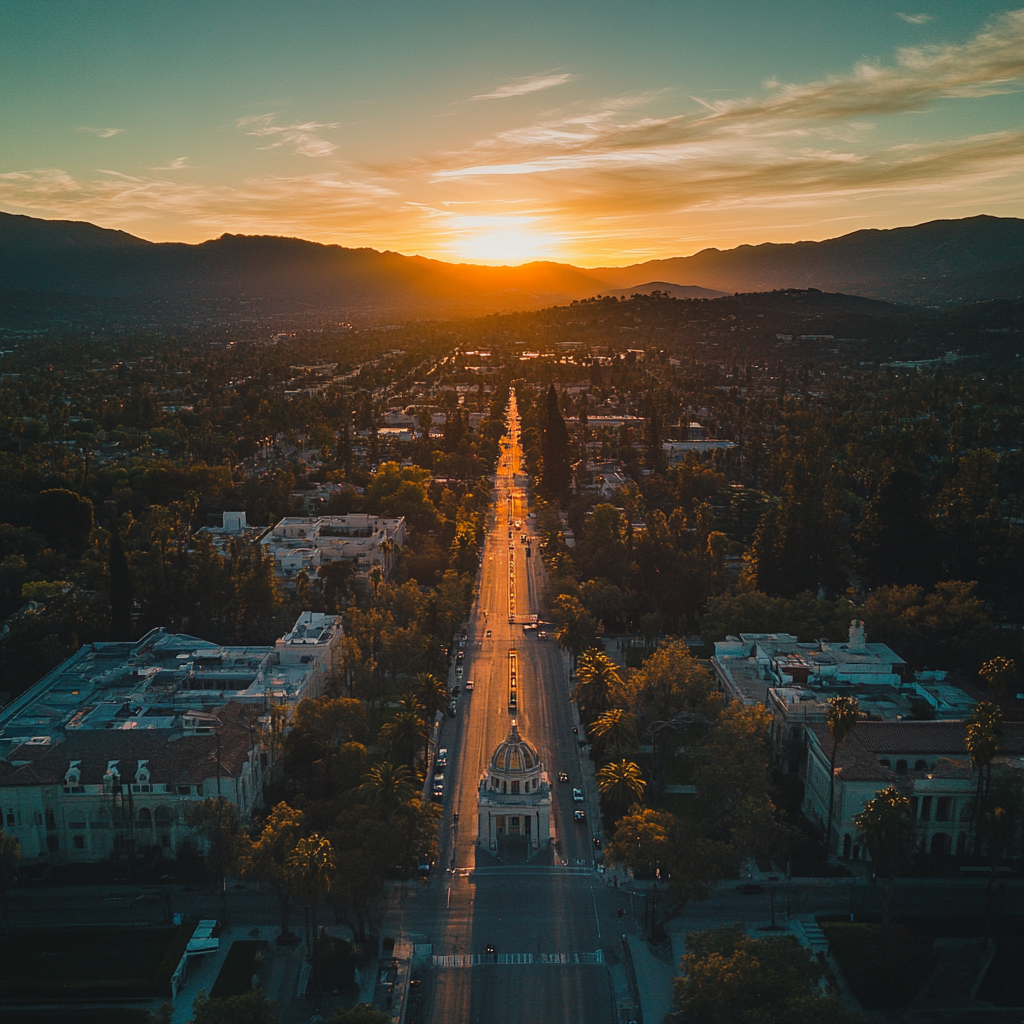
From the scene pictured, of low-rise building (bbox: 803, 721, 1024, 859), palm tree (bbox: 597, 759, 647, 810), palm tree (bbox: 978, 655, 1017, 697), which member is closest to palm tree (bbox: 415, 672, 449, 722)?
palm tree (bbox: 597, 759, 647, 810)

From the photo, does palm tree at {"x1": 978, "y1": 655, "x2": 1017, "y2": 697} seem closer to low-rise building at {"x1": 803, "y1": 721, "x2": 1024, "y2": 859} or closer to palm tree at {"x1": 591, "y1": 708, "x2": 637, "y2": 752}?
low-rise building at {"x1": 803, "y1": 721, "x2": 1024, "y2": 859}

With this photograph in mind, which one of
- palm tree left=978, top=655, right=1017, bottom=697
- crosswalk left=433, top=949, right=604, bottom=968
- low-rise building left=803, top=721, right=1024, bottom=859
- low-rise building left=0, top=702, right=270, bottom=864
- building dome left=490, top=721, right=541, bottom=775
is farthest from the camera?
building dome left=490, top=721, right=541, bottom=775

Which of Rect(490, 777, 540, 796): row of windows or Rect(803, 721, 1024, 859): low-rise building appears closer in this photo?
Rect(803, 721, 1024, 859): low-rise building

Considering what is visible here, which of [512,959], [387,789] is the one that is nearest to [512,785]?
[387,789]

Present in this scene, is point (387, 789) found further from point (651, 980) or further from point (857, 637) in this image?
point (857, 637)

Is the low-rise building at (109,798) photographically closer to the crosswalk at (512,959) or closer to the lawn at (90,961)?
the lawn at (90,961)

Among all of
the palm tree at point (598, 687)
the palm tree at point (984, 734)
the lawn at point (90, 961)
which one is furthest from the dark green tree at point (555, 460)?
the lawn at point (90, 961)
